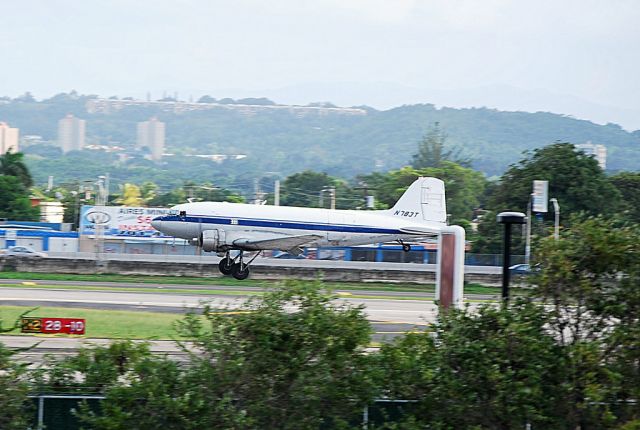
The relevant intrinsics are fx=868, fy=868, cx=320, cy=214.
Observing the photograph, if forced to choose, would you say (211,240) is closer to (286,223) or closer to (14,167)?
(286,223)

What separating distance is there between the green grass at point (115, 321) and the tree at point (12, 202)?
51.2m

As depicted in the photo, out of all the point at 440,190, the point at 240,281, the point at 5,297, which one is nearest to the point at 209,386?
the point at 5,297

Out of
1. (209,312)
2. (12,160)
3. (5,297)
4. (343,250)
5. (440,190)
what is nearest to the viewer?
(209,312)

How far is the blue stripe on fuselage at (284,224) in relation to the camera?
43594 mm

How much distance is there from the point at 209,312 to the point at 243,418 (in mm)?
1789

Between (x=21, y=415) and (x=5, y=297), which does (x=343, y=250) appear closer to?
(x=5, y=297)

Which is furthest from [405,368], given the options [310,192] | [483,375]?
[310,192]

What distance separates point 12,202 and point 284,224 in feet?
145

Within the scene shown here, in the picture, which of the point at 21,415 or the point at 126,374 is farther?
the point at 126,374

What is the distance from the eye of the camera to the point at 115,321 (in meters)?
30.2

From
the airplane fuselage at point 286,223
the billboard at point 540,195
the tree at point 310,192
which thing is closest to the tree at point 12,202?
the airplane fuselage at point 286,223

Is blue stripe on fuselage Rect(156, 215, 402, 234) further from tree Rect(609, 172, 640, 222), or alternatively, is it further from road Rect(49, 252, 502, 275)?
tree Rect(609, 172, 640, 222)

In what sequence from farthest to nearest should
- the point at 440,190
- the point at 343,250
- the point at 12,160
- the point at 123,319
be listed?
the point at 12,160, the point at 343,250, the point at 440,190, the point at 123,319

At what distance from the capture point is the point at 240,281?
149ft
